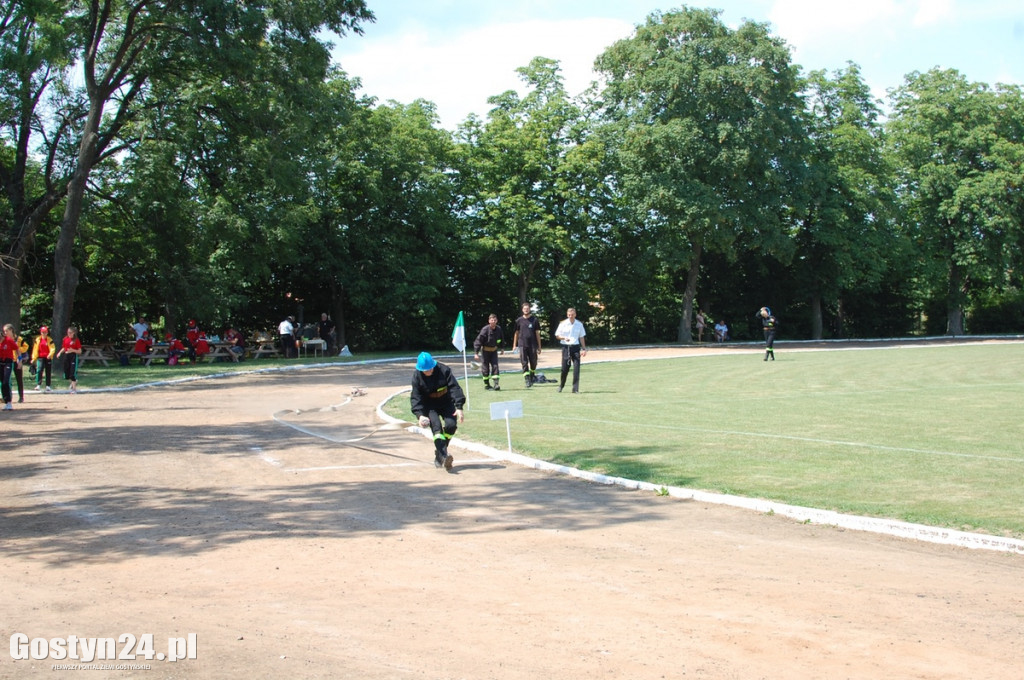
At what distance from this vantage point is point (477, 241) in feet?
150

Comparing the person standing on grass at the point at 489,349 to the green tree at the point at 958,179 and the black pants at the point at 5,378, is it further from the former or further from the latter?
the green tree at the point at 958,179

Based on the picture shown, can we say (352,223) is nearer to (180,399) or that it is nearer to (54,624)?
(180,399)

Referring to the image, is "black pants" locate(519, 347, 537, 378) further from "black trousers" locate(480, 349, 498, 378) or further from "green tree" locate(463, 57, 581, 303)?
"green tree" locate(463, 57, 581, 303)

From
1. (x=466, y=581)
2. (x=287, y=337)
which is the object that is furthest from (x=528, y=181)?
(x=466, y=581)

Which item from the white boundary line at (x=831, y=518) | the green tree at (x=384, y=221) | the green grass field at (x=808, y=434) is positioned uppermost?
the green tree at (x=384, y=221)

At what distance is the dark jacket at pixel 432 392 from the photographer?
1242 centimetres

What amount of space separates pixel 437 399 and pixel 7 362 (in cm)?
1210

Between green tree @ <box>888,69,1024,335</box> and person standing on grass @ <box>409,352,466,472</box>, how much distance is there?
163ft

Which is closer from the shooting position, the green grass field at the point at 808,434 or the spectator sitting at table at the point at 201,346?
the green grass field at the point at 808,434

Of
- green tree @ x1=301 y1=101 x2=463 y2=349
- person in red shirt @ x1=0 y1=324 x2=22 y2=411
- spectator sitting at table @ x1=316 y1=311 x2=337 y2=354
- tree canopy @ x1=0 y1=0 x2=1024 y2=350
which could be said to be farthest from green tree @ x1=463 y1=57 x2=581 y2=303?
person in red shirt @ x1=0 y1=324 x2=22 y2=411

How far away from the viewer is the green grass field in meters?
9.52

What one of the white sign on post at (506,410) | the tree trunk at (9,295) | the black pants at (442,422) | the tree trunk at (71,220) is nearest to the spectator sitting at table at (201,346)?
the tree trunk at (9,295)

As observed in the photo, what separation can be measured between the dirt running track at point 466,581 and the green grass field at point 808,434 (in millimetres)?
968

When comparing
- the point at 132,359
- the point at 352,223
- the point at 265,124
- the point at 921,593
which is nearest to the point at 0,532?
the point at 921,593
